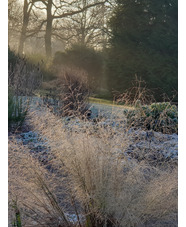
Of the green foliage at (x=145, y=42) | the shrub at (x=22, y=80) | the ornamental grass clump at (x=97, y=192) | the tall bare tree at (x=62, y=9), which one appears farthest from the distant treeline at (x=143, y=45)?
the ornamental grass clump at (x=97, y=192)

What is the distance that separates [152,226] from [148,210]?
160mm

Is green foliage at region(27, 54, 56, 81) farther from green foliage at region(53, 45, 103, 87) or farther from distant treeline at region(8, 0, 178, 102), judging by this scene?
green foliage at region(53, 45, 103, 87)

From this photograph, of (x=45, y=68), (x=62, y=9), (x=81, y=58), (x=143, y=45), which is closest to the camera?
(x=143, y=45)

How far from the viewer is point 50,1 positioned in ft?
43.6

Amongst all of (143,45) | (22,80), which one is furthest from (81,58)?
(22,80)

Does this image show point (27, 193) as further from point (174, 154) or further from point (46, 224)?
point (174, 154)

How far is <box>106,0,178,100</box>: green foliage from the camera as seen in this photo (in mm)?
12383

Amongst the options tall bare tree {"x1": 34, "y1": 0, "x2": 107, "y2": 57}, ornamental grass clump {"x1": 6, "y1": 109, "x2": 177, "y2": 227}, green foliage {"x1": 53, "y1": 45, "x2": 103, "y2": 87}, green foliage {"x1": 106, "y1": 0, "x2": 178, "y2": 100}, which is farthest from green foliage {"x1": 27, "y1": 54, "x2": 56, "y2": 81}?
ornamental grass clump {"x1": 6, "y1": 109, "x2": 177, "y2": 227}

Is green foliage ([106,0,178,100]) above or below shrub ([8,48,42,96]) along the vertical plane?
above

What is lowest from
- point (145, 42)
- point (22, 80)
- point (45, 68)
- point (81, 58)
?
point (22, 80)

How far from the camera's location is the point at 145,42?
12.7m

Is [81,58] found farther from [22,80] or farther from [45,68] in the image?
[22,80]
